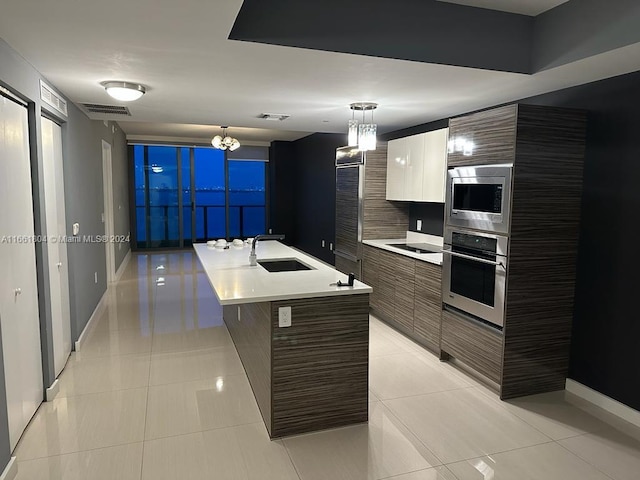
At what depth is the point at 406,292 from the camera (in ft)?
13.8

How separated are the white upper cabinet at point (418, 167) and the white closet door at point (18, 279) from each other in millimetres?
3169

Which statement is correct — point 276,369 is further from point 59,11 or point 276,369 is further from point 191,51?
point 59,11

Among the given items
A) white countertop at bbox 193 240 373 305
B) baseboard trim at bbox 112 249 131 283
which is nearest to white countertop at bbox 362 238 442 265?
white countertop at bbox 193 240 373 305

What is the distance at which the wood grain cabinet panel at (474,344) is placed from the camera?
10.2ft

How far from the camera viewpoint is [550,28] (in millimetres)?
2590

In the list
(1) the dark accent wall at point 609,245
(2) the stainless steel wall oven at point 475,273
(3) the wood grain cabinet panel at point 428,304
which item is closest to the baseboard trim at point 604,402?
(1) the dark accent wall at point 609,245

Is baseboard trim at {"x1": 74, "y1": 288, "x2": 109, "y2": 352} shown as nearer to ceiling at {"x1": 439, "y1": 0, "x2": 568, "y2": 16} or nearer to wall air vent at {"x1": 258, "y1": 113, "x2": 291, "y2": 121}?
wall air vent at {"x1": 258, "y1": 113, "x2": 291, "y2": 121}

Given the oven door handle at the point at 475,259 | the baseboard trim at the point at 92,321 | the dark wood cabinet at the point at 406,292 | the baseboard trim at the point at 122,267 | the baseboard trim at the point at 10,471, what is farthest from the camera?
the baseboard trim at the point at 122,267

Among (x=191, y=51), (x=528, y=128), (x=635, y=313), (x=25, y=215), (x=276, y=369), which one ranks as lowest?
(x=276, y=369)

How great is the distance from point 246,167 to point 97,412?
807cm

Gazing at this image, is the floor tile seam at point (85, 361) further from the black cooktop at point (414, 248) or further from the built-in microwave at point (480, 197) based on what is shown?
the built-in microwave at point (480, 197)

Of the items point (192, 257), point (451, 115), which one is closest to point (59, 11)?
point (451, 115)

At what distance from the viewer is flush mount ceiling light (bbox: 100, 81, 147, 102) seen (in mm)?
3055

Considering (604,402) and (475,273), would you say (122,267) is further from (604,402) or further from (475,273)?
(604,402)
